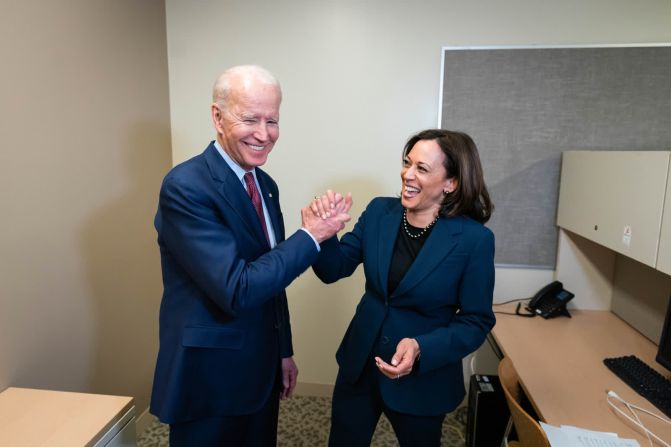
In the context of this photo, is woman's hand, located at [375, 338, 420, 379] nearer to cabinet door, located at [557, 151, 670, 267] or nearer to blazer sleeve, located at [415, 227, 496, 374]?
blazer sleeve, located at [415, 227, 496, 374]

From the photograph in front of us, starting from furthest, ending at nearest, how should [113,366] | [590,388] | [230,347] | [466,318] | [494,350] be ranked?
[494,350], [113,366], [590,388], [466,318], [230,347]

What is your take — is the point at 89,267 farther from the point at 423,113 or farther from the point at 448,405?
the point at 423,113

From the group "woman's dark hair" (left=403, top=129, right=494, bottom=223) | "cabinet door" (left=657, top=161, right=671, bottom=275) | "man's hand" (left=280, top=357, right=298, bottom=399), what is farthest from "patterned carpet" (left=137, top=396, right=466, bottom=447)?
"woman's dark hair" (left=403, top=129, right=494, bottom=223)

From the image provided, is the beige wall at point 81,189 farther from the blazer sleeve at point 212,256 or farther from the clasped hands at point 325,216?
the clasped hands at point 325,216

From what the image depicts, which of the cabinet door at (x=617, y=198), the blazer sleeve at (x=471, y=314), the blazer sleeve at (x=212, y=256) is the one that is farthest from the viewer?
the cabinet door at (x=617, y=198)

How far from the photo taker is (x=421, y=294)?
A: 4.44 ft

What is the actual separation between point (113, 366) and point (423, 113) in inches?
88.5

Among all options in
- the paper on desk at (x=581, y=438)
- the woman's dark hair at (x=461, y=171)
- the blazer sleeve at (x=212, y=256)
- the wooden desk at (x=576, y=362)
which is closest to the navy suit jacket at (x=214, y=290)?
the blazer sleeve at (x=212, y=256)

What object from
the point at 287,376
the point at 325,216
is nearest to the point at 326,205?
the point at 325,216

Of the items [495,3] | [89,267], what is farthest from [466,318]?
[495,3]

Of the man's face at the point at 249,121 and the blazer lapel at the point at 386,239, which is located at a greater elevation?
the man's face at the point at 249,121

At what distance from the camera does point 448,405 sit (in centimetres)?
140

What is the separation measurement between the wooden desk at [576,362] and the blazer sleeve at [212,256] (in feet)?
3.68

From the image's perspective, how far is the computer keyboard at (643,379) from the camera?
147 cm
